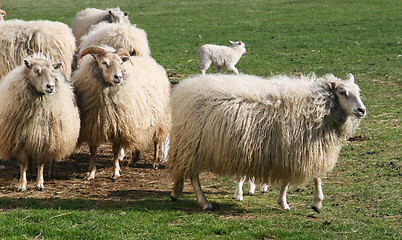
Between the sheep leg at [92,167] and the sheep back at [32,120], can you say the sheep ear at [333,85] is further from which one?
the sheep leg at [92,167]

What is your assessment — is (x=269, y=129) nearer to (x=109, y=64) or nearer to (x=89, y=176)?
(x=109, y=64)

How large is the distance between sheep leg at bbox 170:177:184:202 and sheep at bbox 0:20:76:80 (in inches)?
157

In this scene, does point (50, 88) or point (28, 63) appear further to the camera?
point (28, 63)

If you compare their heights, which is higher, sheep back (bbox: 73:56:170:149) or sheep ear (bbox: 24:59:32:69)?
sheep ear (bbox: 24:59:32:69)

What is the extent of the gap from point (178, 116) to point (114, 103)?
165 centimetres

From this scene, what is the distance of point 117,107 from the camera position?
8336 mm

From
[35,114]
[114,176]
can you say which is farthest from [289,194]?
[35,114]

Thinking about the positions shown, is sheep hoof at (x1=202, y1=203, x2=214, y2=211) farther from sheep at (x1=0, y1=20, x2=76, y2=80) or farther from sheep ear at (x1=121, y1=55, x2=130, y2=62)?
sheep at (x1=0, y1=20, x2=76, y2=80)

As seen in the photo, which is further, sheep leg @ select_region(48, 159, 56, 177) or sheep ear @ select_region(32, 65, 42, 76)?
sheep leg @ select_region(48, 159, 56, 177)

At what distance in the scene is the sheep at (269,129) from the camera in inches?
258

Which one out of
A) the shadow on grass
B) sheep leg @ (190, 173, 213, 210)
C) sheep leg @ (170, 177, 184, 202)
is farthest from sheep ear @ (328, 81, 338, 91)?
sheep leg @ (170, 177, 184, 202)

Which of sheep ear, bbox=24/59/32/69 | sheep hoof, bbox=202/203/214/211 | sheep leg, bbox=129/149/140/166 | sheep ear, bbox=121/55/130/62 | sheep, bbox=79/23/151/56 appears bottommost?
sheep hoof, bbox=202/203/214/211

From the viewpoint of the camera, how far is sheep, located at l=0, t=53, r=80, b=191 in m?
7.55

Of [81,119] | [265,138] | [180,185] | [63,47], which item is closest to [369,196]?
[265,138]
